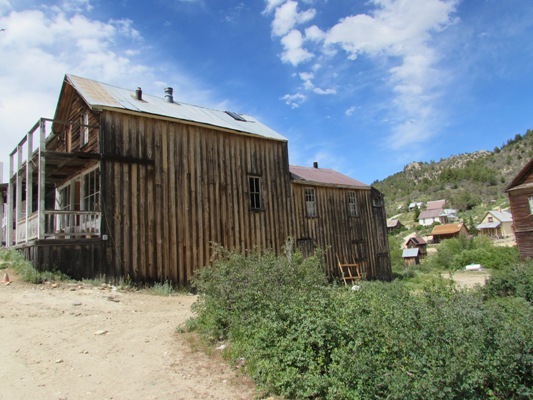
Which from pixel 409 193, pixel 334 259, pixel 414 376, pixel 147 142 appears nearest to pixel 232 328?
pixel 414 376

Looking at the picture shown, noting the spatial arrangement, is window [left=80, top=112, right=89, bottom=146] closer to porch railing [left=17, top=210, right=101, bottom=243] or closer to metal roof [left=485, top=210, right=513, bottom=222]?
porch railing [left=17, top=210, right=101, bottom=243]

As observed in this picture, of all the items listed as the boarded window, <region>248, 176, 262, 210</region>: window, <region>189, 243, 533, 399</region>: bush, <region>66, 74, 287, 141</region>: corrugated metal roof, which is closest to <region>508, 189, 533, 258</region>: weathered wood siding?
the boarded window

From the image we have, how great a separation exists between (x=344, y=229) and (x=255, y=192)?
6096mm

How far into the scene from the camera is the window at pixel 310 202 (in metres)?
19.1

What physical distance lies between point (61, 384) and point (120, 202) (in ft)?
26.3

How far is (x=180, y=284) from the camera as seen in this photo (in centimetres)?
1366

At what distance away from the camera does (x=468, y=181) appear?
98.4m

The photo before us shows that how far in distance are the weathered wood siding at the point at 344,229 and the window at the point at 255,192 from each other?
7.13 ft

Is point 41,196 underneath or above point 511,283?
above

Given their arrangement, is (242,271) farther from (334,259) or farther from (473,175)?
(473,175)

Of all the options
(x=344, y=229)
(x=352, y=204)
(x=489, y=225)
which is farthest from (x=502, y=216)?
(x=344, y=229)

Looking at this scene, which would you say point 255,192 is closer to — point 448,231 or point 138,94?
point 138,94

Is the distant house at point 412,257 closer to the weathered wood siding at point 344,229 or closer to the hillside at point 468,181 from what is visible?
the weathered wood siding at point 344,229

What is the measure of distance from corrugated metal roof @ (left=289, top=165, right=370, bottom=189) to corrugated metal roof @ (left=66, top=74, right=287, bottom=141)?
2587mm
